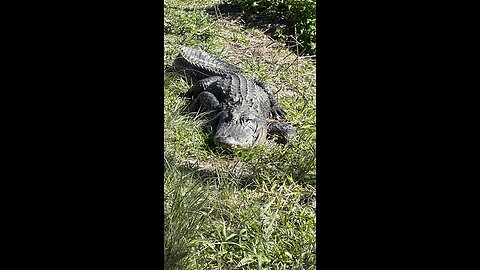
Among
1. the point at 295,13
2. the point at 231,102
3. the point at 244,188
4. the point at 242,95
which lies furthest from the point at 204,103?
the point at 295,13

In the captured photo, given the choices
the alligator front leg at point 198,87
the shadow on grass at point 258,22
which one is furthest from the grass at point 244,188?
the shadow on grass at point 258,22

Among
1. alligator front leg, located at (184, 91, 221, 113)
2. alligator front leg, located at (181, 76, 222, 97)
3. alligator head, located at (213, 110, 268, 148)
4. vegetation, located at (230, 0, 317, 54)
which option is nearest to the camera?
alligator head, located at (213, 110, 268, 148)

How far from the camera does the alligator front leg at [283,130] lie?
5.46 metres

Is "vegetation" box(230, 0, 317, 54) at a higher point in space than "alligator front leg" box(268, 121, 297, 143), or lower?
higher

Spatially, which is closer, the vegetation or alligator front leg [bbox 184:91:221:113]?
alligator front leg [bbox 184:91:221:113]

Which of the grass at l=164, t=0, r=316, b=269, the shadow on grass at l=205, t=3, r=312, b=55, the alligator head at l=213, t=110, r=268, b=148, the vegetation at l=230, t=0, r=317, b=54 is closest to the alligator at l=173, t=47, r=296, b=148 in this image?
the alligator head at l=213, t=110, r=268, b=148

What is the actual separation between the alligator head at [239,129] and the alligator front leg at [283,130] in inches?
2.4

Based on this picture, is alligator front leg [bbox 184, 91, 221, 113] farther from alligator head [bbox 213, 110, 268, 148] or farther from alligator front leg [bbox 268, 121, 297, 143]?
alligator front leg [bbox 268, 121, 297, 143]

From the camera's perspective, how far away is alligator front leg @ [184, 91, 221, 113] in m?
6.06

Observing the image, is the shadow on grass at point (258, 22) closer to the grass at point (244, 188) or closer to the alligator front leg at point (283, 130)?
the grass at point (244, 188)
